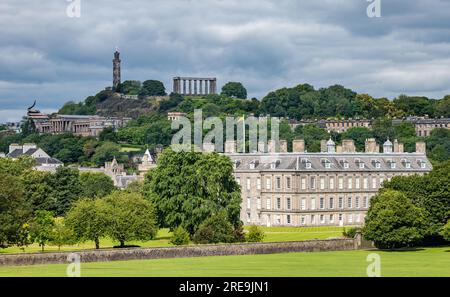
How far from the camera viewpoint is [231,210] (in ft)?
303

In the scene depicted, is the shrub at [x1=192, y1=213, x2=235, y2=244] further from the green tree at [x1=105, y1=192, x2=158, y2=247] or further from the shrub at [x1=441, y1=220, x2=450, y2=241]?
the shrub at [x1=441, y1=220, x2=450, y2=241]

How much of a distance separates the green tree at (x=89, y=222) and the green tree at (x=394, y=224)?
15622 millimetres

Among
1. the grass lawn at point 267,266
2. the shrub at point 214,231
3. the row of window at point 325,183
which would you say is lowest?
the grass lawn at point 267,266

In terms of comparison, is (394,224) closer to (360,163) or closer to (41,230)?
(41,230)

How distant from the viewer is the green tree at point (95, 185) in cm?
11894

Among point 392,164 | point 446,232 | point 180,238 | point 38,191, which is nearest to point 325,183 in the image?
point 392,164

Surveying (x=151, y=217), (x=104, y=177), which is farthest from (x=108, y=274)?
(x=104, y=177)

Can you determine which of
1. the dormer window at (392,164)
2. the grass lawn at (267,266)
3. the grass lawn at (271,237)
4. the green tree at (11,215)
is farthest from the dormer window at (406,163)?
the green tree at (11,215)

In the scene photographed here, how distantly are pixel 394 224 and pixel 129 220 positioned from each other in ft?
51.7

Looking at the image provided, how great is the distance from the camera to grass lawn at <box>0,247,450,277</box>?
64562 mm

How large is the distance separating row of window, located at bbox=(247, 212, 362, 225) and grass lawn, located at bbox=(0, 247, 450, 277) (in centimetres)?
3188

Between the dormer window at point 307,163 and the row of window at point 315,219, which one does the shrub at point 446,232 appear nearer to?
the row of window at point 315,219
